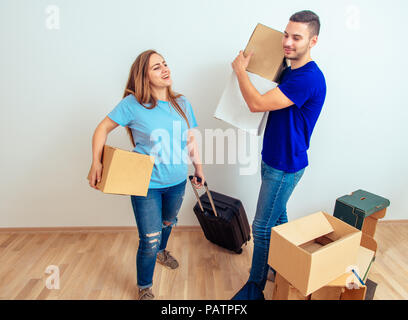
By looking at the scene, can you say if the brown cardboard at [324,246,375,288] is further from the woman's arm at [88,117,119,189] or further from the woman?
the woman's arm at [88,117,119,189]

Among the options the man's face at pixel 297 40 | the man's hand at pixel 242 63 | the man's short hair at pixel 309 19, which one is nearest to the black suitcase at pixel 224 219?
the man's hand at pixel 242 63

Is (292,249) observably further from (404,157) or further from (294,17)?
(404,157)

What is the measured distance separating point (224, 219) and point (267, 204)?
45 centimetres

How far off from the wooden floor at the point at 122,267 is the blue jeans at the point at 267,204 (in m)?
0.26

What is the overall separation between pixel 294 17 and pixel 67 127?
1.65 m

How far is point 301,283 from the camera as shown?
124cm

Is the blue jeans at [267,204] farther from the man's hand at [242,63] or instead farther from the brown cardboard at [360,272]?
the man's hand at [242,63]

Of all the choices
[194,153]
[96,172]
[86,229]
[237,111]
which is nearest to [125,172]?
[96,172]

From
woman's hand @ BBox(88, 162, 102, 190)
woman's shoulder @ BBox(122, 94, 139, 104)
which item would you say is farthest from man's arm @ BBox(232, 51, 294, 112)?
woman's hand @ BBox(88, 162, 102, 190)

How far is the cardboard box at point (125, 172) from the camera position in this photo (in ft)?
4.30

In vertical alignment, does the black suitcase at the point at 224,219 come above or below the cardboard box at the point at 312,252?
below

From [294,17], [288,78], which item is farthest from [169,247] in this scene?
[294,17]

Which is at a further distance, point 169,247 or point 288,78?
point 169,247

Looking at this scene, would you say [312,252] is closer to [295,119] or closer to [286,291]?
[286,291]
